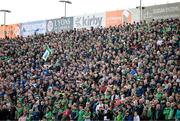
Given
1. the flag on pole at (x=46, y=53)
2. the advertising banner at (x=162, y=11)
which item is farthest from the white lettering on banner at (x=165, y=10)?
the flag on pole at (x=46, y=53)

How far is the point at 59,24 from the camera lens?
44.6 metres

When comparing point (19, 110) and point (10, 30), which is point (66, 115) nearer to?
point (19, 110)

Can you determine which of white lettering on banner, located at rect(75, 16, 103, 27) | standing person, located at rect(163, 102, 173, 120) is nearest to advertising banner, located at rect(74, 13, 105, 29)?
white lettering on banner, located at rect(75, 16, 103, 27)

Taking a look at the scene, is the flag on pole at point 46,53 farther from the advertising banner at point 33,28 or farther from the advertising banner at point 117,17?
the advertising banner at point 33,28

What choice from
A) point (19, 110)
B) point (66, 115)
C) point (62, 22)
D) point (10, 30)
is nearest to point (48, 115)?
point (66, 115)

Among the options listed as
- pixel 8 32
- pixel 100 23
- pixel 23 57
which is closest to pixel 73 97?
pixel 23 57

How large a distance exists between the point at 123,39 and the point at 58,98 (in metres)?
Result: 7.56

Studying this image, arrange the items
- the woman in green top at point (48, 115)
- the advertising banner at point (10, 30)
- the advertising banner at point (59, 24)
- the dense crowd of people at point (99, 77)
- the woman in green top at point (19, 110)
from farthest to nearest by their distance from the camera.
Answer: the advertising banner at point (10, 30), the advertising banner at point (59, 24), the woman in green top at point (19, 110), the woman in green top at point (48, 115), the dense crowd of people at point (99, 77)

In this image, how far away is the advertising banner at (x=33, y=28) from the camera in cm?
4626

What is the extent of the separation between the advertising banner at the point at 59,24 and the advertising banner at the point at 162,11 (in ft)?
28.5

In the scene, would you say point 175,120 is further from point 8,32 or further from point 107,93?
point 8,32

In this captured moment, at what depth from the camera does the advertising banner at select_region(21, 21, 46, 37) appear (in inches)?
1821

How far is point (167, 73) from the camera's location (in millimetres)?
24172

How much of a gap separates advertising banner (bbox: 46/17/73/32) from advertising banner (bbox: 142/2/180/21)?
8676 millimetres
